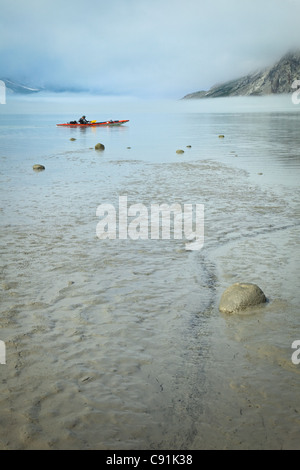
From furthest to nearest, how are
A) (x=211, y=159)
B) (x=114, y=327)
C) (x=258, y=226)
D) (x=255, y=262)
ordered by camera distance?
(x=211, y=159) < (x=258, y=226) < (x=255, y=262) < (x=114, y=327)

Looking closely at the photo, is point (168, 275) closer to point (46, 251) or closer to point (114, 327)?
point (114, 327)

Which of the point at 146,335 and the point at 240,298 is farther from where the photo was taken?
the point at 240,298

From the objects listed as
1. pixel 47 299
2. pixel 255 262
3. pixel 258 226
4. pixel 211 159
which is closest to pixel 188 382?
pixel 47 299

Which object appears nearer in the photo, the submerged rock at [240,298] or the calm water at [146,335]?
the calm water at [146,335]

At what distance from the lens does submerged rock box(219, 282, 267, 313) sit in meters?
6.87

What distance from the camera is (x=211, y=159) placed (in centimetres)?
2533

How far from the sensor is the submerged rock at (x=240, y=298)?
22.5ft

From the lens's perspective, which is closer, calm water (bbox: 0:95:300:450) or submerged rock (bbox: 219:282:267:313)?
calm water (bbox: 0:95:300:450)

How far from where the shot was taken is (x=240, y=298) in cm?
691

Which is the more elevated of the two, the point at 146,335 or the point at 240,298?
the point at 240,298
